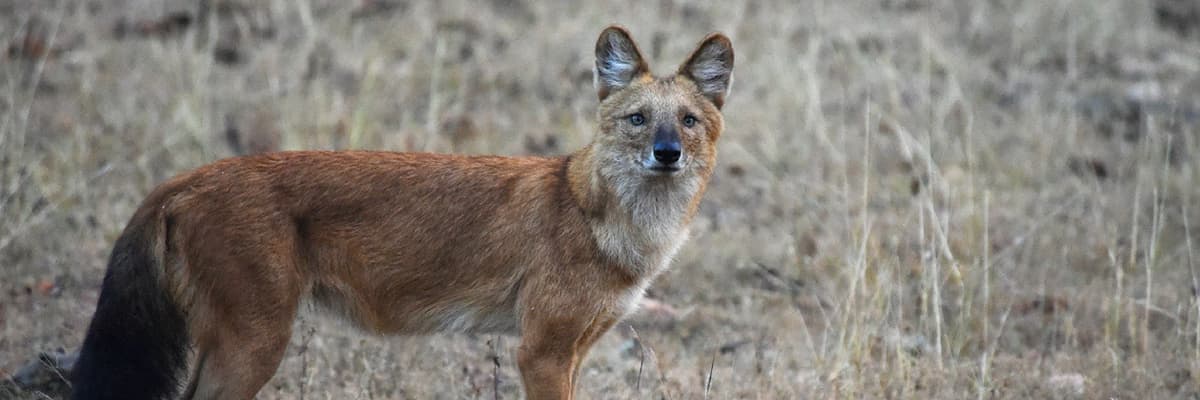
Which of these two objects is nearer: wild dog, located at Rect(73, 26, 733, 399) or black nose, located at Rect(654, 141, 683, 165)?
wild dog, located at Rect(73, 26, 733, 399)

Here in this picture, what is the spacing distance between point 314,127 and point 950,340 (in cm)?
448

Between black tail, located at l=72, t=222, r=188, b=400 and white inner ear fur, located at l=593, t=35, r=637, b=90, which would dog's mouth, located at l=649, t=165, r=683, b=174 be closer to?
white inner ear fur, located at l=593, t=35, r=637, b=90

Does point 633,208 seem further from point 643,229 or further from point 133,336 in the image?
point 133,336

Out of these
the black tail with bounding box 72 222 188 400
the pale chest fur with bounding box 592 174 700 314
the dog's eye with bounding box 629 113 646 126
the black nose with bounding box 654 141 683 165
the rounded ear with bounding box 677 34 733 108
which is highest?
the rounded ear with bounding box 677 34 733 108

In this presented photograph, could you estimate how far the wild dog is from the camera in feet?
17.0

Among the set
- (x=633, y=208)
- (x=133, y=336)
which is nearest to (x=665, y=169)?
(x=633, y=208)

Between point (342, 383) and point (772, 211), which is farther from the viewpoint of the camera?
point (772, 211)

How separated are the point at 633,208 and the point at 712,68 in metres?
0.69

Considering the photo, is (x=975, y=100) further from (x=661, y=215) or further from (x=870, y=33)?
(x=661, y=215)

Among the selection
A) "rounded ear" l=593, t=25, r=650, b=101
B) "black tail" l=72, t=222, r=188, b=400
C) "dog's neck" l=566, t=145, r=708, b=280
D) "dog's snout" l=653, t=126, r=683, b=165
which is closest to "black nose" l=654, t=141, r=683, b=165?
"dog's snout" l=653, t=126, r=683, b=165

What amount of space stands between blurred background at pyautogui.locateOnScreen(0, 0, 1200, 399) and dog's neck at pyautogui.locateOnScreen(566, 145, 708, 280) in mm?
686

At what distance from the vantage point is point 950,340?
678 centimetres

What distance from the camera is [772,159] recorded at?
959 centimetres

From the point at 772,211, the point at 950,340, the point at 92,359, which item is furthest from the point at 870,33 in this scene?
the point at 92,359
